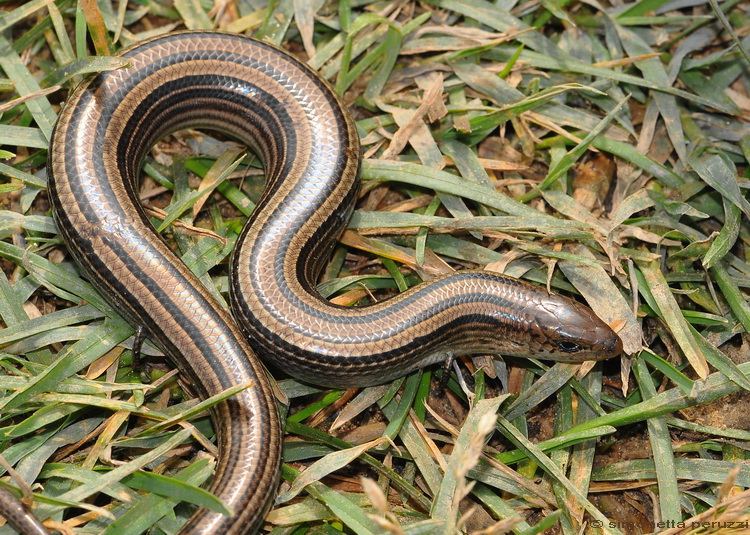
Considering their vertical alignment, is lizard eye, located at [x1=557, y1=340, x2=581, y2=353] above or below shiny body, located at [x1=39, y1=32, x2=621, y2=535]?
below

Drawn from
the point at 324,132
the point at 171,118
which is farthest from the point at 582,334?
the point at 171,118

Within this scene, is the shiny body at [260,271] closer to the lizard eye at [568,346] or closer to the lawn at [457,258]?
the lizard eye at [568,346]

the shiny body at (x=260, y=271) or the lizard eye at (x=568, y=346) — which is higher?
the shiny body at (x=260, y=271)

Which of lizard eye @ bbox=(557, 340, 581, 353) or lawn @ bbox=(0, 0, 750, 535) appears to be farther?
lizard eye @ bbox=(557, 340, 581, 353)

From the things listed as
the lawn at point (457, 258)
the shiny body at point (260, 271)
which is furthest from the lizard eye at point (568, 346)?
the lawn at point (457, 258)

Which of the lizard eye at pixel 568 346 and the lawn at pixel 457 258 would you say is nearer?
the lawn at pixel 457 258

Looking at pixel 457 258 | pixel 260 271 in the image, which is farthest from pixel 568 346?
pixel 260 271

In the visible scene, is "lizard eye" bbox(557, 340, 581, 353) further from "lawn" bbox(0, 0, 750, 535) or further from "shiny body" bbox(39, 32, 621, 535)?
"lawn" bbox(0, 0, 750, 535)

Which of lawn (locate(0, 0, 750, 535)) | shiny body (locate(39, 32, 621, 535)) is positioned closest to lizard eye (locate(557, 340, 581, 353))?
shiny body (locate(39, 32, 621, 535))
